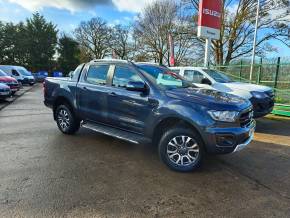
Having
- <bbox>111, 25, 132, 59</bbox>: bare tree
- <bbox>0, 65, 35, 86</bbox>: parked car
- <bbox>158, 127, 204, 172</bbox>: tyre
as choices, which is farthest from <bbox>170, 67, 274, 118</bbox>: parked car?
<bbox>111, 25, 132, 59</bbox>: bare tree

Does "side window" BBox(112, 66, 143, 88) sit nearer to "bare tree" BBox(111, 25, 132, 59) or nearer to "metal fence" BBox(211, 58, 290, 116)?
"metal fence" BBox(211, 58, 290, 116)

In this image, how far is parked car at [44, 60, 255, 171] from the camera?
14.5 ft

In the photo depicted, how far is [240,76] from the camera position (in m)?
13.6

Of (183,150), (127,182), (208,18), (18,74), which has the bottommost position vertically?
(127,182)

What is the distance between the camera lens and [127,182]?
4242 millimetres

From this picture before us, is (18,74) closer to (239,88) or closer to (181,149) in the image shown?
(239,88)

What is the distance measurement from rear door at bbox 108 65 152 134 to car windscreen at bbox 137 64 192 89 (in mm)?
Answer: 261

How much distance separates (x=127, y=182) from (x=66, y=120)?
3.23m

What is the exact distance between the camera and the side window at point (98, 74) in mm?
5992

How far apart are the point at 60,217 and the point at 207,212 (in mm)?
1745

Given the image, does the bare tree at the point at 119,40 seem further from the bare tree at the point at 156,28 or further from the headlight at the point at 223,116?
the headlight at the point at 223,116

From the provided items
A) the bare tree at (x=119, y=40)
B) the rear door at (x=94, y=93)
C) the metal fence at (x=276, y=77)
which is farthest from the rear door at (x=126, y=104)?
the bare tree at (x=119, y=40)

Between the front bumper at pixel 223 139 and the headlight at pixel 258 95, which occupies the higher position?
the headlight at pixel 258 95

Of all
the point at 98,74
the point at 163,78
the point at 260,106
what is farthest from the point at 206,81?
the point at 98,74
